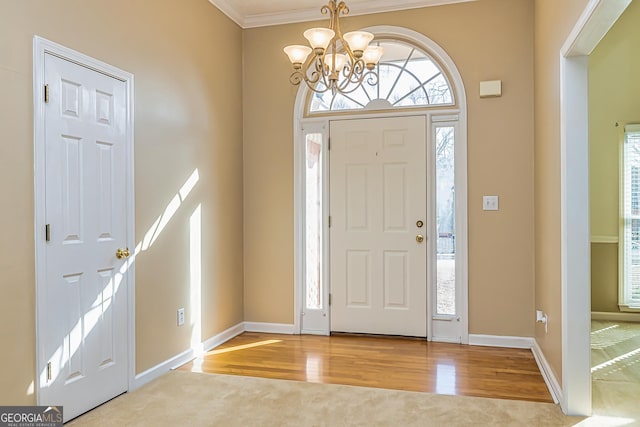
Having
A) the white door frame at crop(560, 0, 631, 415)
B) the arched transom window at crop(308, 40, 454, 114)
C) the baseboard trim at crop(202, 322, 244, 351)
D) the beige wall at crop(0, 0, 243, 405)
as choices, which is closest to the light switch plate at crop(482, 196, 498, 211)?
the arched transom window at crop(308, 40, 454, 114)

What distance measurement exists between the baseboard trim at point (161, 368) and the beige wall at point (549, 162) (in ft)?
8.76

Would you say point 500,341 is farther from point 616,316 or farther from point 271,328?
point 271,328

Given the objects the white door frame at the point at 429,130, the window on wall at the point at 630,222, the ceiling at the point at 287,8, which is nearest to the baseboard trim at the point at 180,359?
the white door frame at the point at 429,130

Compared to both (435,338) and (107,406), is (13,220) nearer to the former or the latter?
(107,406)

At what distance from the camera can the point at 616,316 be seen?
507 cm

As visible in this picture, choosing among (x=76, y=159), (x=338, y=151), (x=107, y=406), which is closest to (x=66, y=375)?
(x=107, y=406)

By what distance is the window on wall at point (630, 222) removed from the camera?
4984mm

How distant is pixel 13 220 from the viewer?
7.76 ft

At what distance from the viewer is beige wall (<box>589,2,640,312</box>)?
5.00 metres

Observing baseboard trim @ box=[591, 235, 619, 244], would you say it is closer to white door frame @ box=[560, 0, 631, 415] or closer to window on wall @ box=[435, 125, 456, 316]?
window on wall @ box=[435, 125, 456, 316]

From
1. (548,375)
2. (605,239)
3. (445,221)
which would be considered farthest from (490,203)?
(605,239)

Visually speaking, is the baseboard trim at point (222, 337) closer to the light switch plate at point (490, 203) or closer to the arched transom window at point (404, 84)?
the arched transom window at point (404, 84)

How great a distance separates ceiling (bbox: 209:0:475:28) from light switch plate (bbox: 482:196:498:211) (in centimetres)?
177

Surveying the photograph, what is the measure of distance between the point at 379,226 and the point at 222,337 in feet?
5.80
